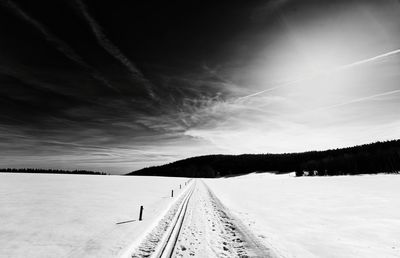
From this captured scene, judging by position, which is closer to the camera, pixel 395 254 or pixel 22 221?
pixel 395 254

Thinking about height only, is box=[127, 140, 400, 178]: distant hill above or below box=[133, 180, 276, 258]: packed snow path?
above

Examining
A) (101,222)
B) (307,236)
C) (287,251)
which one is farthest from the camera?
(101,222)

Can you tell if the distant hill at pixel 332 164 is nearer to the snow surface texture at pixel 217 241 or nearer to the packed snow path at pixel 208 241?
the snow surface texture at pixel 217 241

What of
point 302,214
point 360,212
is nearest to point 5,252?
point 302,214

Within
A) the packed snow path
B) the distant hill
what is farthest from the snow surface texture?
the distant hill

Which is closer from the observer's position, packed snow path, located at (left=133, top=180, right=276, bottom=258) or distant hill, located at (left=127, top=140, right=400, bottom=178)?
packed snow path, located at (left=133, top=180, right=276, bottom=258)

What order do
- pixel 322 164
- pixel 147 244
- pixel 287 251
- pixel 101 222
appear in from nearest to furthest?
pixel 287 251 → pixel 147 244 → pixel 101 222 → pixel 322 164

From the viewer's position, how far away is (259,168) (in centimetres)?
16388

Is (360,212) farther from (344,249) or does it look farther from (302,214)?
(344,249)

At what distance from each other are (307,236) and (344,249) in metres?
1.77

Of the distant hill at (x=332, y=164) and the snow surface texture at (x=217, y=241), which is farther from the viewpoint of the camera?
the distant hill at (x=332, y=164)

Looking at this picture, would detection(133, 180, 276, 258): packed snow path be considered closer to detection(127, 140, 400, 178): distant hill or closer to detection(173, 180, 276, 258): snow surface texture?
detection(173, 180, 276, 258): snow surface texture

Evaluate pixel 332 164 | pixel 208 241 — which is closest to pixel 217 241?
pixel 208 241

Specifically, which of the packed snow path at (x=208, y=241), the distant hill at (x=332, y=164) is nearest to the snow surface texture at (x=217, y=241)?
the packed snow path at (x=208, y=241)
